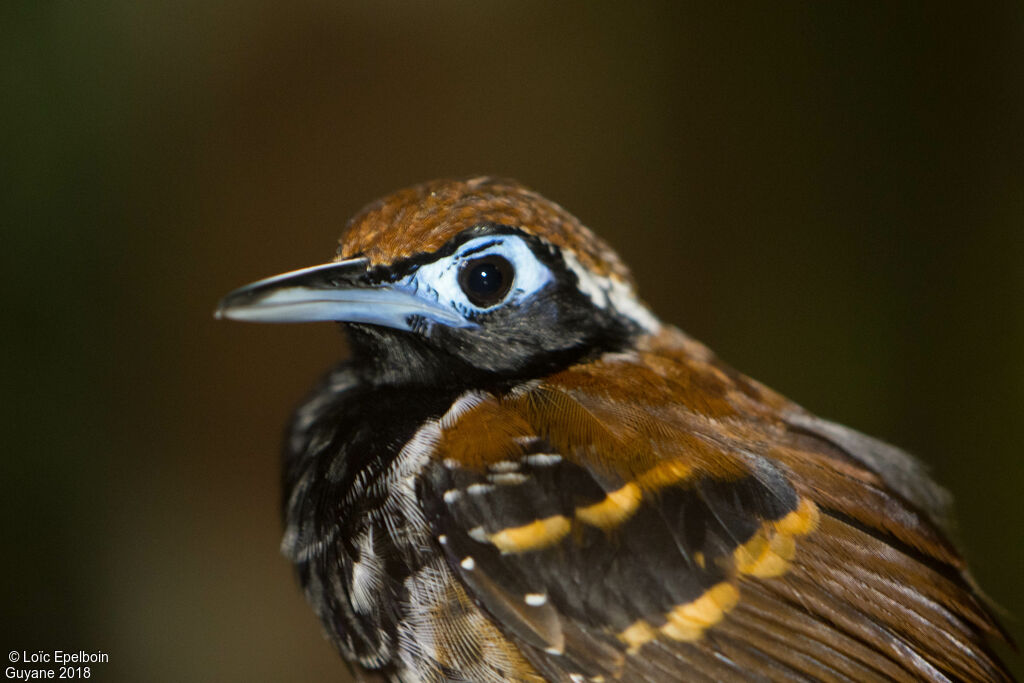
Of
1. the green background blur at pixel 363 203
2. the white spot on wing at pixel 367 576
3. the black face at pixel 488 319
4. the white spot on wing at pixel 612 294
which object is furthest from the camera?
the green background blur at pixel 363 203

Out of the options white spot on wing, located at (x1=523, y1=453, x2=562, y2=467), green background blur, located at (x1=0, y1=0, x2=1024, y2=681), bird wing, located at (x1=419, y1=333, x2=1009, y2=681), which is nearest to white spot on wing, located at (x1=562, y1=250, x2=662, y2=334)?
bird wing, located at (x1=419, y1=333, x2=1009, y2=681)

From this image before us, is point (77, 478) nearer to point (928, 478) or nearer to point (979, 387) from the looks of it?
point (928, 478)

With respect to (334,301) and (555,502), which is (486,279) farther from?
(555,502)

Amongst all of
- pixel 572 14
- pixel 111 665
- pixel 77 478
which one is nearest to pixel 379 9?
pixel 572 14

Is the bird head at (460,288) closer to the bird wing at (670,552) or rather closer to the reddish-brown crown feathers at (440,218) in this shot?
the reddish-brown crown feathers at (440,218)

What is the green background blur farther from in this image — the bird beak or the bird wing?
the bird wing

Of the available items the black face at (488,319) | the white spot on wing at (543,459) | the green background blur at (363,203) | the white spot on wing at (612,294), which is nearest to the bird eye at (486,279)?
the black face at (488,319)
